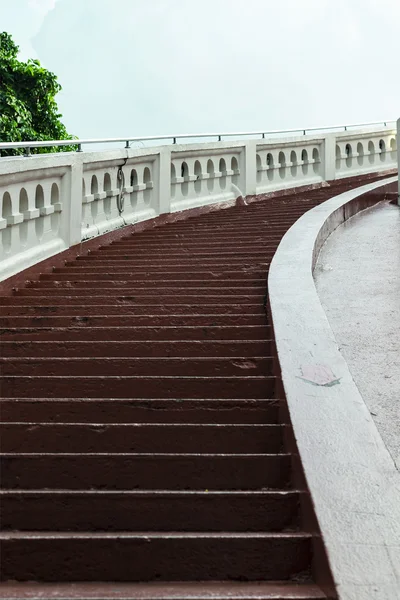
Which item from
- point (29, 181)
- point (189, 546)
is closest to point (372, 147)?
point (29, 181)

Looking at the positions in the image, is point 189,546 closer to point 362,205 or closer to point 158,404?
point 158,404

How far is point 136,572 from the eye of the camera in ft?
9.82

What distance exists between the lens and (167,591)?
286 centimetres

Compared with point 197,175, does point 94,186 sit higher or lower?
lower

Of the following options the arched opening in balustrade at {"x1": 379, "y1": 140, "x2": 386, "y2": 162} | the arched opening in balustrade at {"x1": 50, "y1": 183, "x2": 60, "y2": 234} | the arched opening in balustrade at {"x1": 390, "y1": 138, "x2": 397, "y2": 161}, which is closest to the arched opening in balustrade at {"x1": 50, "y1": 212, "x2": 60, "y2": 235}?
the arched opening in balustrade at {"x1": 50, "y1": 183, "x2": 60, "y2": 234}

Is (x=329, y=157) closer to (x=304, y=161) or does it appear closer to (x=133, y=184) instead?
(x=304, y=161)

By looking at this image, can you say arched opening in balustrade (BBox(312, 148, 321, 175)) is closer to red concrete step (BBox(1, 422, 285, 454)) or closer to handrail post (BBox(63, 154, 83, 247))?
handrail post (BBox(63, 154, 83, 247))

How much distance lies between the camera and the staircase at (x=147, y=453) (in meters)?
3.01

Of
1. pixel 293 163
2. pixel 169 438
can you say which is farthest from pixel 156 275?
pixel 293 163

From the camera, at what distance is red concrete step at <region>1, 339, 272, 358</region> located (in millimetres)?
5078

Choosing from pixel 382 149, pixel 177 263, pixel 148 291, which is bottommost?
pixel 148 291

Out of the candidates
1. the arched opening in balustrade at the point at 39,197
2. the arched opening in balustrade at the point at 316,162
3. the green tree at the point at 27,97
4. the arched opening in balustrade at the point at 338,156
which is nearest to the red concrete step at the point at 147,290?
the arched opening in balustrade at the point at 39,197

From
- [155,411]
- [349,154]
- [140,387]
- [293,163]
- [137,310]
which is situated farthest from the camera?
[349,154]

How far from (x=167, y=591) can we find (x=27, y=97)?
1982 cm
